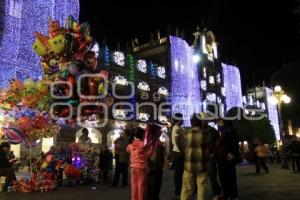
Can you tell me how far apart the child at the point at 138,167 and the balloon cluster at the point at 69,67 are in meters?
4.40

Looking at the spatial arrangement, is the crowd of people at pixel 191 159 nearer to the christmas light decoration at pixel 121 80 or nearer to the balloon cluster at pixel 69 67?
the balloon cluster at pixel 69 67

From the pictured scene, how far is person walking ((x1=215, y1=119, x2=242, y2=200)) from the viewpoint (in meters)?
7.63

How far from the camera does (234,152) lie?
773cm

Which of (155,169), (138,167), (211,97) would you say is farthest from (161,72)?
(138,167)

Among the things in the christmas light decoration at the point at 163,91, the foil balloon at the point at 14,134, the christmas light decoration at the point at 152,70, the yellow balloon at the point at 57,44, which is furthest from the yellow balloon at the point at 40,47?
the christmas light decoration at the point at 163,91

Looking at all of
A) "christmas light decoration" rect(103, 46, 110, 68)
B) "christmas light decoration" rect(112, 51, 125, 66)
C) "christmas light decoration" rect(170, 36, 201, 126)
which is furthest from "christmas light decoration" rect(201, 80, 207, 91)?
"christmas light decoration" rect(103, 46, 110, 68)

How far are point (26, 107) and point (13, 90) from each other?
0.67 m

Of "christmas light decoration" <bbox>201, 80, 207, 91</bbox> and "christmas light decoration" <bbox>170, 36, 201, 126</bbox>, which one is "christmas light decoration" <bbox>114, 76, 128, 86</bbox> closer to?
"christmas light decoration" <bbox>170, 36, 201, 126</bbox>

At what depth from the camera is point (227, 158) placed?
7625 millimetres

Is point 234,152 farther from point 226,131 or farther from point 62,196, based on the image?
point 62,196

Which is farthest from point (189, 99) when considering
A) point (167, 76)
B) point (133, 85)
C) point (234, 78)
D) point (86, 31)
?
point (86, 31)

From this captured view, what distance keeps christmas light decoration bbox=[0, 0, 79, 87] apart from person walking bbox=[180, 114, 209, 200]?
16.8 m

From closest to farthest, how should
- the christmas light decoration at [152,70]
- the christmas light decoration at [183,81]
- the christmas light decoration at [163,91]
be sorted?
1. the christmas light decoration at [152,70]
2. the christmas light decoration at [163,91]
3. the christmas light decoration at [183,81]

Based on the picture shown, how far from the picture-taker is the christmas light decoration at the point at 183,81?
42.9 m
